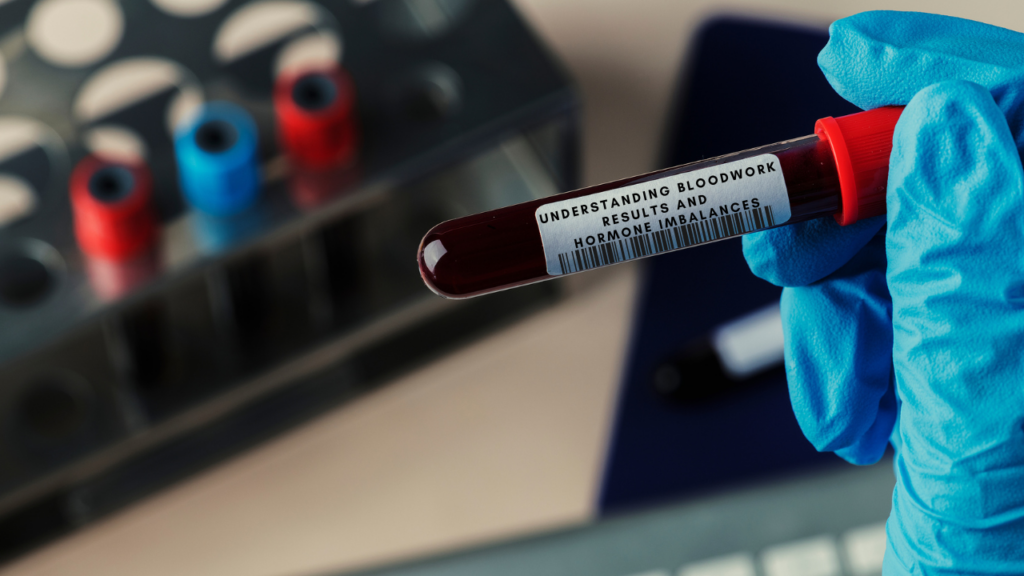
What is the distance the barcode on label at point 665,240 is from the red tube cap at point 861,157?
0.13ft

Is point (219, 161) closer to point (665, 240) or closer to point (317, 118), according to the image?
point (317, 118)

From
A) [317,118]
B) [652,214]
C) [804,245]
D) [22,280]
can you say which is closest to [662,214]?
[652,214]

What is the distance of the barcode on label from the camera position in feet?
1.50

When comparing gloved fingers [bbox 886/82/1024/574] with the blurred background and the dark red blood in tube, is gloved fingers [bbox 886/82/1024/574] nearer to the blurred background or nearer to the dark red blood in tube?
the dark red blood in tube

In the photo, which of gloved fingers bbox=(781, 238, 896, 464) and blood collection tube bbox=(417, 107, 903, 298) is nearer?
blood collection tube bbox=(417, 107, 903, 298)

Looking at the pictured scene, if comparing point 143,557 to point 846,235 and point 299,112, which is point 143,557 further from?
point 846,235

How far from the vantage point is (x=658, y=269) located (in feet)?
3.10

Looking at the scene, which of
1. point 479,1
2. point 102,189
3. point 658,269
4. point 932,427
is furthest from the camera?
point 658,269


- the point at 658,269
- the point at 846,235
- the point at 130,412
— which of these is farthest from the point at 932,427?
the point at 130,412

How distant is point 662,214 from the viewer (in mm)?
458

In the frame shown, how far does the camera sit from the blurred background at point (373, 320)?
769 mm

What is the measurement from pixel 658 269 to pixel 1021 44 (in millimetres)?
431

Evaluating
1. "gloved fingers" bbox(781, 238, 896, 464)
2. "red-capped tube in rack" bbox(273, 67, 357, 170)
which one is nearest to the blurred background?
"red-capped tube in rack" bbox(273, 67, 357, 170)

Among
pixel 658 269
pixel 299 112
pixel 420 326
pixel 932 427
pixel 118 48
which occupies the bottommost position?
pixel 932 427
